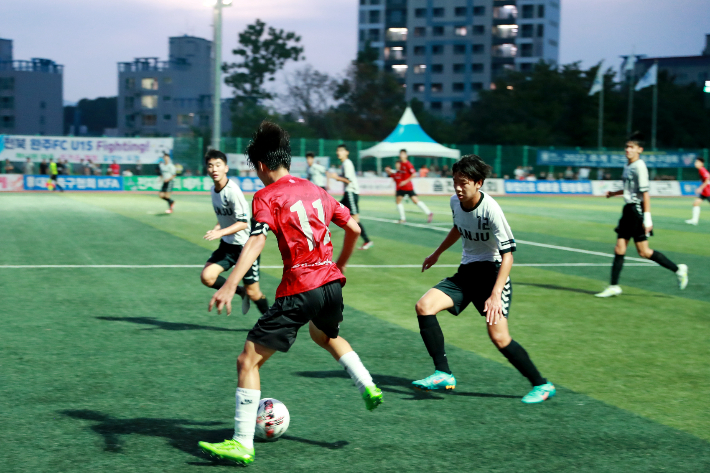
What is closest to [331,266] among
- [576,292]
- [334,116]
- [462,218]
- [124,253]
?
[462,218]

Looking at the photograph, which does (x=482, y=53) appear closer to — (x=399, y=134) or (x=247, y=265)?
(x=399, y=134)

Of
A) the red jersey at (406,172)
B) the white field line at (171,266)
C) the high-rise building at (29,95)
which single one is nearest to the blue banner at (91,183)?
the red jersey at (406,172)

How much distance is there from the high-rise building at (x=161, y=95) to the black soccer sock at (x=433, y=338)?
10199cm

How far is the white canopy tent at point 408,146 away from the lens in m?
41.0

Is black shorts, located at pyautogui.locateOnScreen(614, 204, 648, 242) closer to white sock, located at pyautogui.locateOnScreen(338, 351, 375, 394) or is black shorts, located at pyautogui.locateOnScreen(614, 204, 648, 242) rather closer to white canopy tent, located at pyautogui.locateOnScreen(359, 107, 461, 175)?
white sock, located at pyautogui.locateOnScreen(338, 351, 375, 394)

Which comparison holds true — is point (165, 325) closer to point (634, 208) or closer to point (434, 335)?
point (434, 335)

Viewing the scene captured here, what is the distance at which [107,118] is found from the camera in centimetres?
13350

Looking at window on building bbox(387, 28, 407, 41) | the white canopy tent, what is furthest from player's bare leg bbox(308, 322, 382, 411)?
window on building bbox(387, 28, 407, 41)

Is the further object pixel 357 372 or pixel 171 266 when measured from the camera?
pixel 171 266

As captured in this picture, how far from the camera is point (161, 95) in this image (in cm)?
→ 10412

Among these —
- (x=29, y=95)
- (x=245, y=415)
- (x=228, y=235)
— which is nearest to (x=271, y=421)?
(x=245, y=415)

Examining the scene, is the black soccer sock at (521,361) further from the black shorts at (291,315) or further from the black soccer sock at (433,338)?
the black shorts at (291,315)

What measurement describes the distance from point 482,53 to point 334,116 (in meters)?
43.6

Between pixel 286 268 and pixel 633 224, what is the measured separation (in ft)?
21.8
